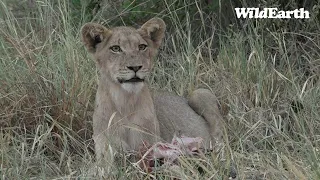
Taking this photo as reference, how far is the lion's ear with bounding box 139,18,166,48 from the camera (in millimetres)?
5531

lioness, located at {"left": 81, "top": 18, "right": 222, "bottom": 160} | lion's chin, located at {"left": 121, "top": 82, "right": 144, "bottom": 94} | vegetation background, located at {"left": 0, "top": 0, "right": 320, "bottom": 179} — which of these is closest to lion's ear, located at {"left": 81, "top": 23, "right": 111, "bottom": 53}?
lioness, located at {"left": 81, "top": 18, "right": 222, "bottom": 160}

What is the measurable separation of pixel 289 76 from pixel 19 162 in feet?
7.74

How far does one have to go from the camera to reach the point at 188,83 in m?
6.79

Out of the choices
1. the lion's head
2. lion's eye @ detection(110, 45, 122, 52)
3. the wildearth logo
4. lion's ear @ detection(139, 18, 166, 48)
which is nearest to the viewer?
the lion's head

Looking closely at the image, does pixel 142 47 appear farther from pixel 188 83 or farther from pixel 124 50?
pixel 188 83

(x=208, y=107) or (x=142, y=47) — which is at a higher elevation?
(x=142, y=47)

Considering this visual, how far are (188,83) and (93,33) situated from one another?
1.52 m

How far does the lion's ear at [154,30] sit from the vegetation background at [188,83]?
31.4 inches

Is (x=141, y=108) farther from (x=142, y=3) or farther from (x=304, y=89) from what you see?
(x=142, y=3)

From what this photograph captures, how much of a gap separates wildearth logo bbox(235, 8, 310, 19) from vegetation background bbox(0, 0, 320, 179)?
6cm

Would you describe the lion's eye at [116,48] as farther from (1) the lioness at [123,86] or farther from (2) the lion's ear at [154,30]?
(2) the lion's ear at [154,30]

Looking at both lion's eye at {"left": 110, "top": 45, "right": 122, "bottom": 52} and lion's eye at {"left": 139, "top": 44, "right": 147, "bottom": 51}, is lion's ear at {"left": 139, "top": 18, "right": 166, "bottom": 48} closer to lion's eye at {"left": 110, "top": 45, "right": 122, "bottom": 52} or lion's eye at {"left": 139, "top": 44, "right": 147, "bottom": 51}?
lion's eye at {"left": 139, "top": 44, "right": 147, "bottom": 51}

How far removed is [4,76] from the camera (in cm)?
621

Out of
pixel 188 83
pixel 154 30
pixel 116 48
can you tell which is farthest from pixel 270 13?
pixel 116 48
